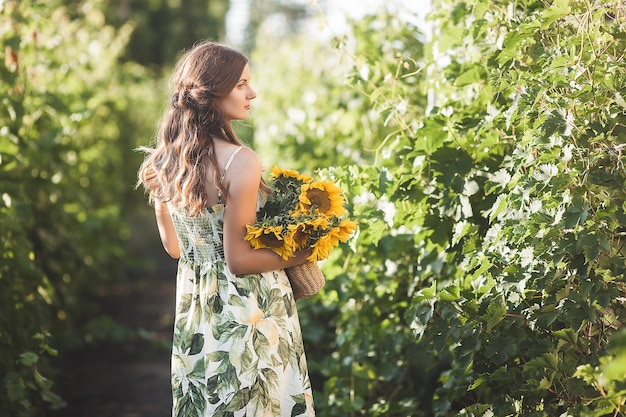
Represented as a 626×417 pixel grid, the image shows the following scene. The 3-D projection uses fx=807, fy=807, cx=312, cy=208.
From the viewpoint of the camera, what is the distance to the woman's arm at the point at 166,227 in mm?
2867

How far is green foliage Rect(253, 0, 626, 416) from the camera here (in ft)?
7.77

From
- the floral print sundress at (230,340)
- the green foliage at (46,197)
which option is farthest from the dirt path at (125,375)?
the floral print sundress at (230,340)

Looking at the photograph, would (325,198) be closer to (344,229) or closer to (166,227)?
(344,229)

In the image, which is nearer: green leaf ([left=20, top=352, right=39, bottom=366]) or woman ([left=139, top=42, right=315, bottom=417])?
woman ([left=139, top=42, right=315, bottom=417])

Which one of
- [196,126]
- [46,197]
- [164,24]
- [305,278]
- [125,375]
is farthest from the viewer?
[164,24]

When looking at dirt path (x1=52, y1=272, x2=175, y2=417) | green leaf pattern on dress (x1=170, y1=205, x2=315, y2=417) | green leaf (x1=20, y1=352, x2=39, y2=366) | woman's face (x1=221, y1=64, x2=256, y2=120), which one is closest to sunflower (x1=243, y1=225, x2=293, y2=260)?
green leaf pattern on dress (x1=170, y1=205, x2=315, y2=417)

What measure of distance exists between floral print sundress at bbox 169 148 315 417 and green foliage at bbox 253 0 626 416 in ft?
1.55

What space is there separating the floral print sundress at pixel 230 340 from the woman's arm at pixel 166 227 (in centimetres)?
12

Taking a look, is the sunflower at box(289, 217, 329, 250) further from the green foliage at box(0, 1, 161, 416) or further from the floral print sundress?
the green foliage at box(0, 1, 161, 416)

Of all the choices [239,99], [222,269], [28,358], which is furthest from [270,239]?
[28,358]

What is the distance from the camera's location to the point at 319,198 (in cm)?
266

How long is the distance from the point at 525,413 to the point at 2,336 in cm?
210

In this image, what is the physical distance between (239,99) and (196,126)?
170 mm

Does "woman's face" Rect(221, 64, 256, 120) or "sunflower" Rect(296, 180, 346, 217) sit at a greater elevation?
"woman's face" Rect(221, 64, 256, 120)
